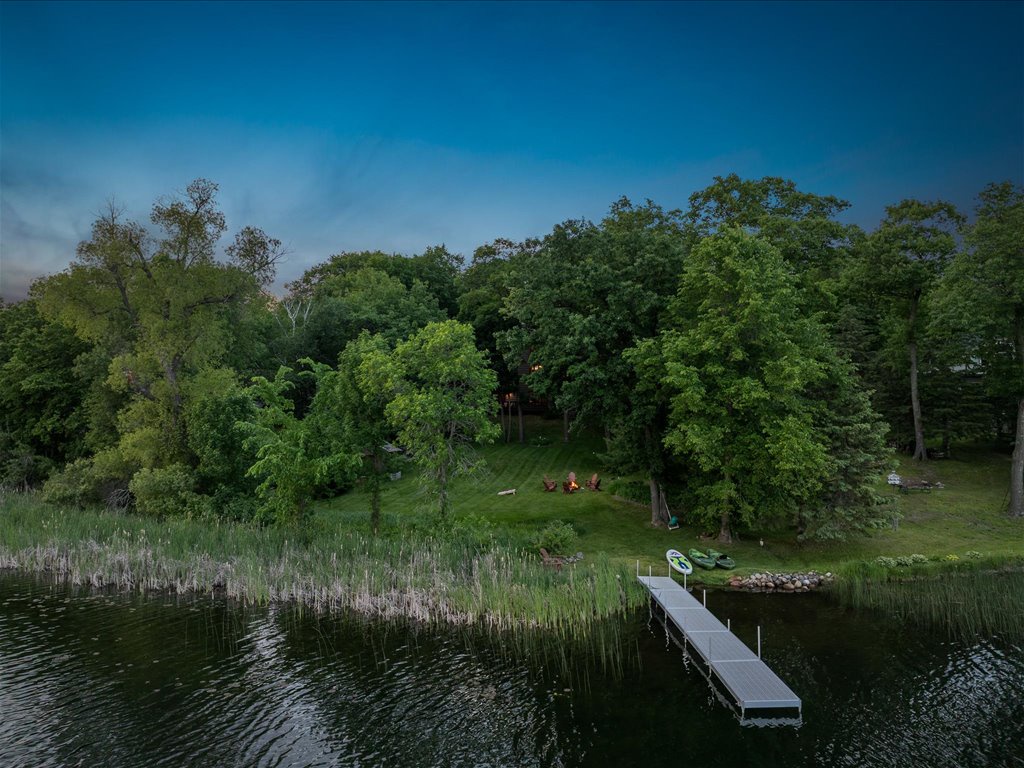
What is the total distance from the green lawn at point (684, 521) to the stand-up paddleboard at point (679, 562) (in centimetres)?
77

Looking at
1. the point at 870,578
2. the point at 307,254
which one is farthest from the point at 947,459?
the point at 307,254

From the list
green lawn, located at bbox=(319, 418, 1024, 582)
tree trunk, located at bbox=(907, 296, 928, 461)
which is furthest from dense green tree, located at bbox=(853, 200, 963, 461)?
green lawn, located at bbox=(319, 418, 1024, 582)

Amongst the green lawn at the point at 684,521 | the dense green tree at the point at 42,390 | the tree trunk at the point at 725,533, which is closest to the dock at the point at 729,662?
the green lawn at the point at 684,521

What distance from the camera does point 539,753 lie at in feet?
37.1

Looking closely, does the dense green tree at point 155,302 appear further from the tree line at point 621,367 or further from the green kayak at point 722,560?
the green kayak at point 722,560

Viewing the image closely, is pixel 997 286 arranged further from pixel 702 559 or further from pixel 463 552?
pixel 463 552

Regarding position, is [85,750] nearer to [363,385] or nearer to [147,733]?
[147,733]

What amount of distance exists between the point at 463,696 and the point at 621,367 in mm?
15845

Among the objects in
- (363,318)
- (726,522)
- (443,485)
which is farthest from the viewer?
Result: (363,318)

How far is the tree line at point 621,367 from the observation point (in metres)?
23.6

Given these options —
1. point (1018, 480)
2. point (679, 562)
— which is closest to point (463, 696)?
point (679, 562)

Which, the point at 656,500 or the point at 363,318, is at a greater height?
the point at 363,318

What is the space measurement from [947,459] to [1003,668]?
27.9m

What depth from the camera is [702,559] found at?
75.3 feet
